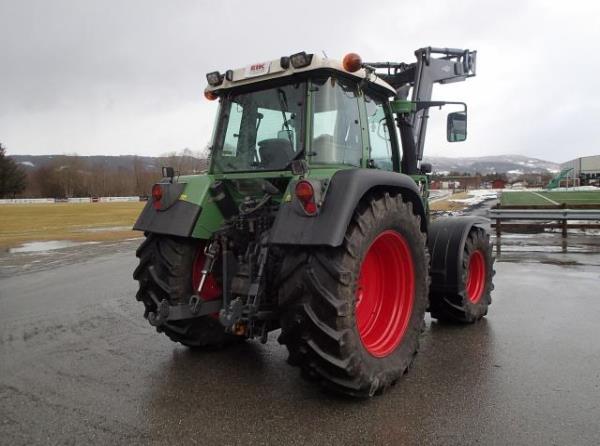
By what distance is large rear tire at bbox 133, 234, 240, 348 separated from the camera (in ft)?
13.5

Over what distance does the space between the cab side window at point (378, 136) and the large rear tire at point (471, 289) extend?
1402 mm

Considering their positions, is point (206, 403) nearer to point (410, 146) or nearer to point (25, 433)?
point (25, 433)

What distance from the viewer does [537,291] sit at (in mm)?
6965

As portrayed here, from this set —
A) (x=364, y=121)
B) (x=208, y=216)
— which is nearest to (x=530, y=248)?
(x=364, y=121)

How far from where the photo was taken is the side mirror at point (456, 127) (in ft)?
17.8

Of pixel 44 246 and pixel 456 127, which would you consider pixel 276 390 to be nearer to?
pixel 456 127

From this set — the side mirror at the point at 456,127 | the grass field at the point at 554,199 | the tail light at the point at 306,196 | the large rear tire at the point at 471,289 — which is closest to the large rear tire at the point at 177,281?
the tail light at the point at 306,196

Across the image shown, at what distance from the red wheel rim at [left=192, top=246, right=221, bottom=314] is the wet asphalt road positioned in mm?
565

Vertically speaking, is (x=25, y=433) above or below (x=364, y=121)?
below

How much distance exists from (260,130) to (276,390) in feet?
7.19

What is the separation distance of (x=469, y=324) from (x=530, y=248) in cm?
746

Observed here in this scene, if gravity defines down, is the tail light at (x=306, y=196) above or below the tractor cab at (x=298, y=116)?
below

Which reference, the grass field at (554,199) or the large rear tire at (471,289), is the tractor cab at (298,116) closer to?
the large rear tire at (471,289)

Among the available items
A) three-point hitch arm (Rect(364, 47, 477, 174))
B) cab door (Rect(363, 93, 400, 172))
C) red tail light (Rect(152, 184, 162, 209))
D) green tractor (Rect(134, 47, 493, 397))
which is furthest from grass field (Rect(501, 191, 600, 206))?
red tail light (Rect(152, 184, 162, 209))
